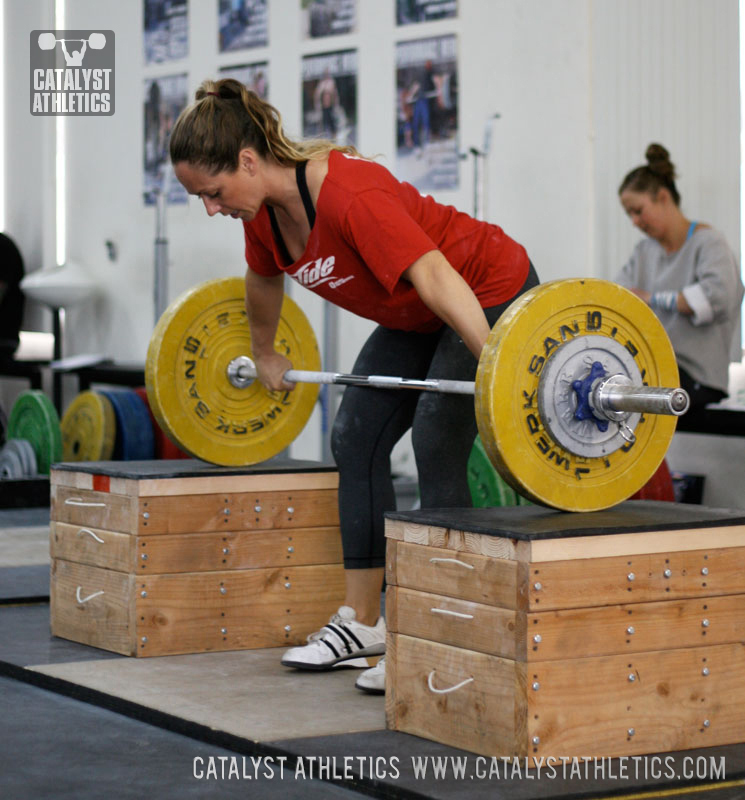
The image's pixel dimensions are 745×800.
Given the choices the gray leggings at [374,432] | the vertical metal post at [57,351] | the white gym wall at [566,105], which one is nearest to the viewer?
the gray leggings at [374,432]

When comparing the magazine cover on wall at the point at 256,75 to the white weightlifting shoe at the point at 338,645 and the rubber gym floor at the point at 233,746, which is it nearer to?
the rubber gym floor at the point at 233,746

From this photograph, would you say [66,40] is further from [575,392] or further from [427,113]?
[575,392]

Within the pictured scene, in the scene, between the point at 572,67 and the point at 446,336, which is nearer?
the point at 446,336

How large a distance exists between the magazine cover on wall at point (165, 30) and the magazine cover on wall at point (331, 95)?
0.95 metres

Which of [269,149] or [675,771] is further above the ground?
[269,149]

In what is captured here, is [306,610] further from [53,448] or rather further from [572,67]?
[53,448]

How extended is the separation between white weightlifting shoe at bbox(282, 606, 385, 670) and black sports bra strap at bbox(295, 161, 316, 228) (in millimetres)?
737

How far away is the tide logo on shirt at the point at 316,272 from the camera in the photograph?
7.09 feet

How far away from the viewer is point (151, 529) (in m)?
2.62

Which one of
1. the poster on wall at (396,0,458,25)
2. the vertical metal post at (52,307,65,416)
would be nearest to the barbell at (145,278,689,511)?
the poster on wall at (396,0,458,25)

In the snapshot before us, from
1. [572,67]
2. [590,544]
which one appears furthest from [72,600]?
[572,67]

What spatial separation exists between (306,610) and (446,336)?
80 cm

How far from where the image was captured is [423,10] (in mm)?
4977

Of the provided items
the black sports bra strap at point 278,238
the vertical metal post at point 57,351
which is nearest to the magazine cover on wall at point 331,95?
the vertical metal post at point 57,351
